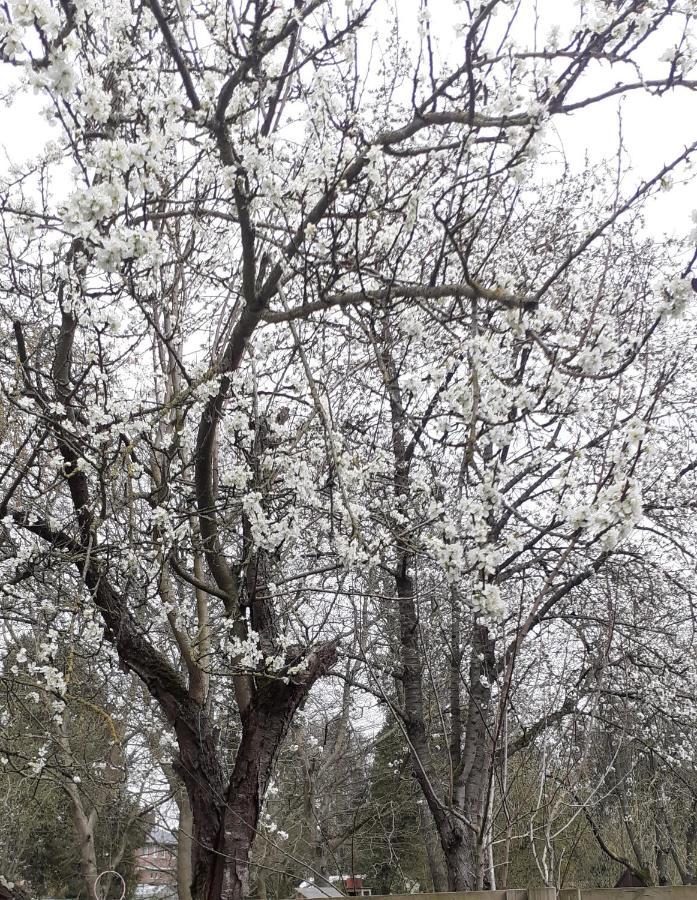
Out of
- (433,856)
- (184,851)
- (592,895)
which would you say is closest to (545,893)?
(592,895)

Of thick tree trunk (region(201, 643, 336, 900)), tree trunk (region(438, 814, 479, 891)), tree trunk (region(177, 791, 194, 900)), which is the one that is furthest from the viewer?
tree trunk (region(177, 791, 194, 900))

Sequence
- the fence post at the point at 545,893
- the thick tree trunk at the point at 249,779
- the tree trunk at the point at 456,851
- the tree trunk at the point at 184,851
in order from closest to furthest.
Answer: the fence post at the point at 545,893 → the thick tree trunk at the point at 249,779 → the tree trunk at the point at 456,851 → the tree trunk at the point at 184,851

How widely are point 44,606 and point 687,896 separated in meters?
3.75

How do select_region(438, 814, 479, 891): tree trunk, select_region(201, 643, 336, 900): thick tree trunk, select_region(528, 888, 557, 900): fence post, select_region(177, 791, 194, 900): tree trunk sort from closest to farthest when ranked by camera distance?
1. select_region(528, 888, 557, 900): fence post
2. select_region(201, 643, 336, 900): thick tree trunk
3. select_region(438, 814, 479, 891): tree trunk
4. select_region(177, 791, 194, 900): tree trunk

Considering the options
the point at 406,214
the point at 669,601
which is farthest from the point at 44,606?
the point at 669,601

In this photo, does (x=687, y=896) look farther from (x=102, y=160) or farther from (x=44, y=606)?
(x=44, y=606)

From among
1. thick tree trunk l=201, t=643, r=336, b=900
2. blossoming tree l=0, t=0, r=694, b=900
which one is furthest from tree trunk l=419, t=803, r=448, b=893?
thick tree trunk l=201, t=643, r=336, b=900

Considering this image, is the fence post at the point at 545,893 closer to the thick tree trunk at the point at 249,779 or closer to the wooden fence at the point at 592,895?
the wooden fence at the point at 592,895

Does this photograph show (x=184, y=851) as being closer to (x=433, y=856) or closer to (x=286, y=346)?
(x=433, y=856)

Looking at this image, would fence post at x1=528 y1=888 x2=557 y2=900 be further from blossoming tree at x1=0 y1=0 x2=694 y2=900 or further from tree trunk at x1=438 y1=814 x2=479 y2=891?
tree trunk at x1=438 y1=814 x2=479 y2=891

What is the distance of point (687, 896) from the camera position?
9.92 ft

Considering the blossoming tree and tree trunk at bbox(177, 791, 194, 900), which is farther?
tree trunk at bbox(177, 791, 194, 900)

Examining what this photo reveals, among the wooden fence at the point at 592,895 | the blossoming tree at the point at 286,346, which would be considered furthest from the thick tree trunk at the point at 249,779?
the wooden fence at the point at 592,895

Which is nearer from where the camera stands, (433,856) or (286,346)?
(286,346)
